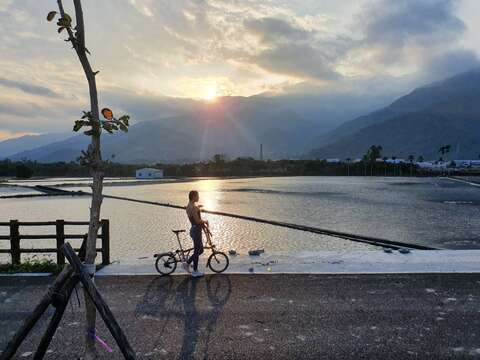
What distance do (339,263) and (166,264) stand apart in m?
4.95

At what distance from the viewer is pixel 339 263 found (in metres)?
11.8

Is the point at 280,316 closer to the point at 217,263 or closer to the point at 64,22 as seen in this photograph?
the point at 217,263

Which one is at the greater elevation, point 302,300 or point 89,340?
point 89,340

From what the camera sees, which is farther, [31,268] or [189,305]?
[31,268]

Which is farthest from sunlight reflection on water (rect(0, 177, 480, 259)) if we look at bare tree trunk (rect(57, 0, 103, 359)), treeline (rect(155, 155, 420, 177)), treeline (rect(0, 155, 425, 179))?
treeline (rect(155, 155, 420, 177))

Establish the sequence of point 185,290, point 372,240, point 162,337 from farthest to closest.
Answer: point 372,240 → point 185,290 → point 162,337

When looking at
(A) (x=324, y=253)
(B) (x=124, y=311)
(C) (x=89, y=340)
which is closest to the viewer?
(C) (x=89, y=340)

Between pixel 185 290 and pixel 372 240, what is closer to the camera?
pixel 185 290

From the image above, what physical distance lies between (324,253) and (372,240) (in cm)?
691

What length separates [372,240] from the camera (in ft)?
63.8

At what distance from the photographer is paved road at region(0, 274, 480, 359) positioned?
6336mm

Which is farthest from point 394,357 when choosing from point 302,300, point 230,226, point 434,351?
point 230,226

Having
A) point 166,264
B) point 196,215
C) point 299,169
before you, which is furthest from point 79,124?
point 299,169

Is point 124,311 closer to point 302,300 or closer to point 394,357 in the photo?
point 302,300
